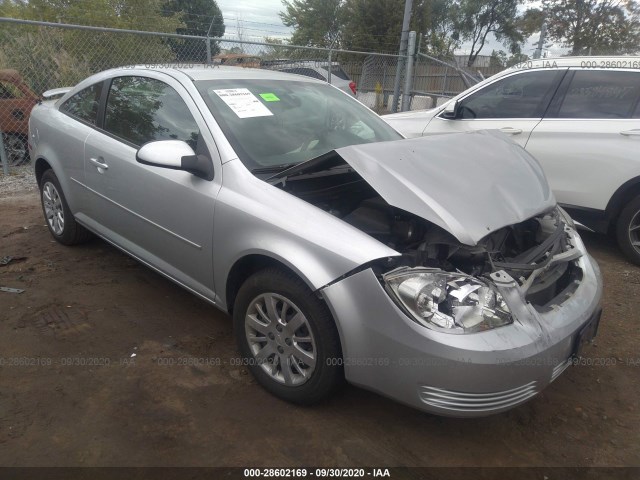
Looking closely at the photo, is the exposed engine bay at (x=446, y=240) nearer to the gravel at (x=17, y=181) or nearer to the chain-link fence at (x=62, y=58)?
the chain-link fence at (x=62, y=58)

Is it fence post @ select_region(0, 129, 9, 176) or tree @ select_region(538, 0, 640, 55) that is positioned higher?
tree @ select_region(538, 0, 640, 55)

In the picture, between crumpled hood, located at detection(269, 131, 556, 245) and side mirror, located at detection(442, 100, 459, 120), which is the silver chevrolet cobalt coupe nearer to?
crumpled hood, located at detection(269, 131, 556, 245)

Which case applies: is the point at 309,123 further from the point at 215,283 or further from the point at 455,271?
the point at 455,271

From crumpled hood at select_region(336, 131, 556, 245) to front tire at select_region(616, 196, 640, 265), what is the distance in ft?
6.30

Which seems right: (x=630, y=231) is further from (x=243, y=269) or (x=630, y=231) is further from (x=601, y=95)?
(x=243, y=269)

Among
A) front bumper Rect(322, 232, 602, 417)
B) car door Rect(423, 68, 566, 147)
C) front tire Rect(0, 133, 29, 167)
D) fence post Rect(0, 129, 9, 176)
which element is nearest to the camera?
front bumper Rect(322, 232, 602, 417)

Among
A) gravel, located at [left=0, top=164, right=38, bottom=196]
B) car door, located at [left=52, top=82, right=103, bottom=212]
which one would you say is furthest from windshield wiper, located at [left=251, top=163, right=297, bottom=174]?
gravel, located at [left=0, top=164, right=38, bottom=196]

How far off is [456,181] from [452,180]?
0.02 metres

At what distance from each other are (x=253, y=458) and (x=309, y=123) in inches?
82.3

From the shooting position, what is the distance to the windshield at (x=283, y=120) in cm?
291

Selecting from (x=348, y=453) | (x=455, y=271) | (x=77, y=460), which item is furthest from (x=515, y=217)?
(x=77, y=460)

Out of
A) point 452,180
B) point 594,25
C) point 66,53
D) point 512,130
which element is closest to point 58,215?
point 452,180

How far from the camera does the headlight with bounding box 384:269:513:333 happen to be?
2066mm

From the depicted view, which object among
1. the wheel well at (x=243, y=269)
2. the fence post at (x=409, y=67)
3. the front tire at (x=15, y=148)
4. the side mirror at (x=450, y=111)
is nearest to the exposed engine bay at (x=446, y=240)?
the wheel well at (x=243, y=269)
